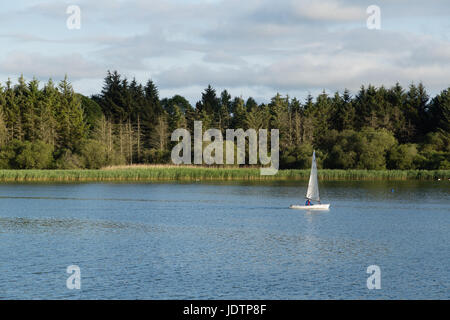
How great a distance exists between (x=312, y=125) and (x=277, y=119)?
24.3ft

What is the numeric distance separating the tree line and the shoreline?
10691 mm

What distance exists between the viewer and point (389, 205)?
55656 millimetres

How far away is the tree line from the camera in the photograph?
100000 mm

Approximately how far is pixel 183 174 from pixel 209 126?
3498 cm

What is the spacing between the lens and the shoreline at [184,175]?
83250 millimetres

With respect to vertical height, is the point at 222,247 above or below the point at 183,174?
below

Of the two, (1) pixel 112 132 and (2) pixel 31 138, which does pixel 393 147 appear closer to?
(1) pixel 112 132
